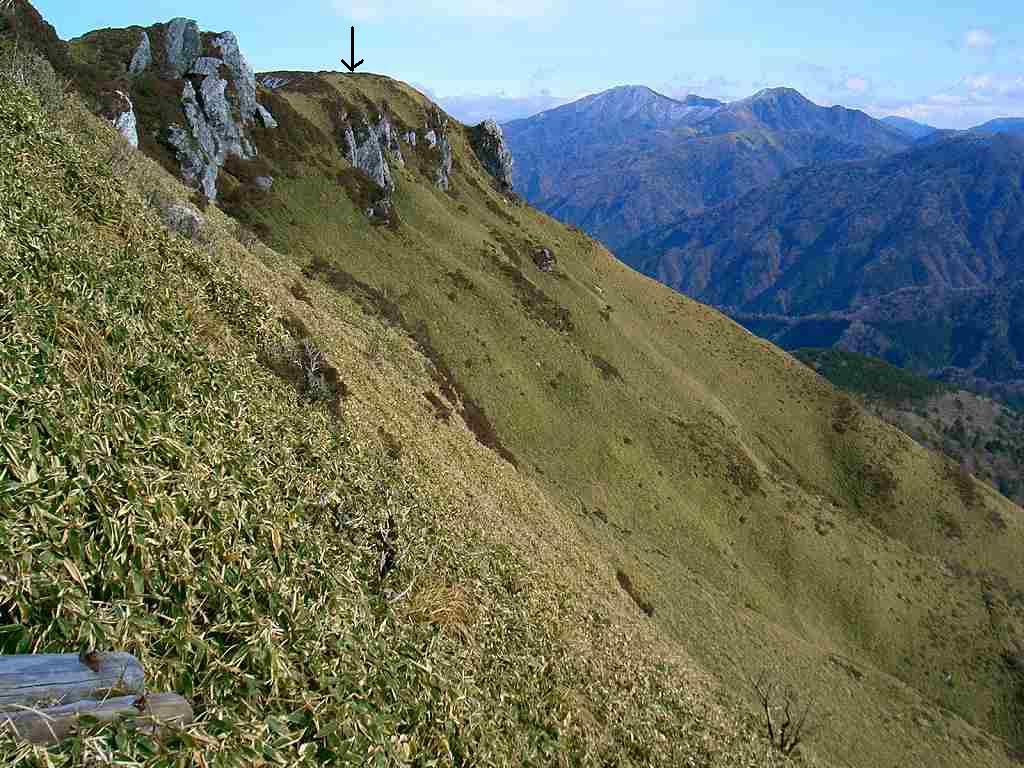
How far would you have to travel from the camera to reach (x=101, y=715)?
17.0ft

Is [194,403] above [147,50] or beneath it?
beneath

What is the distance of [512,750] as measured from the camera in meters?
10.3

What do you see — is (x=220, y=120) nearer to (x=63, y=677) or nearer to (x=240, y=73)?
(x=240, y=73)

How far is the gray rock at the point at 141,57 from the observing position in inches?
2496

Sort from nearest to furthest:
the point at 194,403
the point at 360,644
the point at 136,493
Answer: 1. the point at 136,493
2. the point at 360,644
3. the point at 194,403

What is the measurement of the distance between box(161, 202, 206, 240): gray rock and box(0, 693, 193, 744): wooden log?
1838 cm

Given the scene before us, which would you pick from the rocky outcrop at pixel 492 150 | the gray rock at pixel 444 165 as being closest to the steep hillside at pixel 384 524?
the gray rock at pixel 444 165

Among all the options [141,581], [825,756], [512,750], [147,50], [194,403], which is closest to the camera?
[141,581]

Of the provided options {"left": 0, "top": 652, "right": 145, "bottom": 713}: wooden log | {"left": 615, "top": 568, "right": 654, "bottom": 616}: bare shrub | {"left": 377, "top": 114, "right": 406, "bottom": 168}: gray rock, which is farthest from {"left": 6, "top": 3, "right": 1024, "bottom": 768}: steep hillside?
{"left": 377, "top": 114, "right": 406, "bottom": 168}: gray rock

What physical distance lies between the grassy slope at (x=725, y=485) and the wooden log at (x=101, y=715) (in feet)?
109

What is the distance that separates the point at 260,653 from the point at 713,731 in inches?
659

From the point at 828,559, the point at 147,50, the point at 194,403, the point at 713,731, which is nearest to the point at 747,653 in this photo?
the point at 713,731

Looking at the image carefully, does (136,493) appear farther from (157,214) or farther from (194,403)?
(157,214)

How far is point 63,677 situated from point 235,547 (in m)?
3.21
